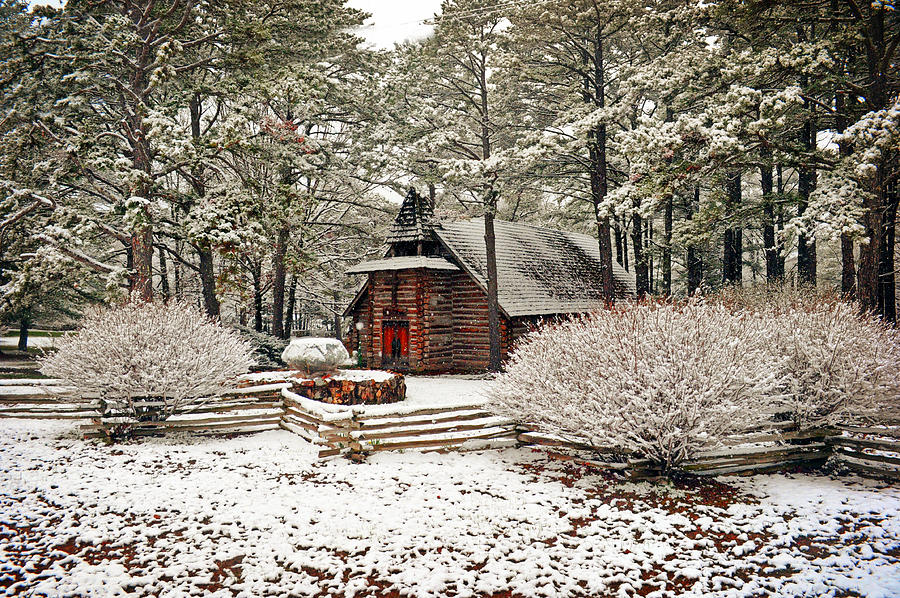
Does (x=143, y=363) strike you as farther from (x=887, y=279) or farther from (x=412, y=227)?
(x=887, y=279)

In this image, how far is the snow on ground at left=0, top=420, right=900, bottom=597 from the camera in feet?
18.2

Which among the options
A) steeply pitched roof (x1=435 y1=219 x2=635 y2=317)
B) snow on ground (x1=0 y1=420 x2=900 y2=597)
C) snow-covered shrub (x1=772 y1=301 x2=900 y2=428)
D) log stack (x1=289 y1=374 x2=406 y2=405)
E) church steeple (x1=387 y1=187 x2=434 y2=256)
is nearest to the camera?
snow on ground (x1=0 y1=420 x2=900 y2=597)

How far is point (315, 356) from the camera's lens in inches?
546

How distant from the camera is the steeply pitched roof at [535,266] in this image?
72.1 feet

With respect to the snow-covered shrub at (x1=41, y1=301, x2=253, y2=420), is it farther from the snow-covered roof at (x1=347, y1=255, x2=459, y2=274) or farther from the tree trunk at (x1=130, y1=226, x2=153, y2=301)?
the snow-covered roof at (x1=347, y1=255, x2=459, y2=274)

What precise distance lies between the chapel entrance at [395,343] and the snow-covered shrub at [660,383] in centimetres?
1284

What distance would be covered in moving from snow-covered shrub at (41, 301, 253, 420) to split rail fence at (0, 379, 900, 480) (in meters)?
0.57

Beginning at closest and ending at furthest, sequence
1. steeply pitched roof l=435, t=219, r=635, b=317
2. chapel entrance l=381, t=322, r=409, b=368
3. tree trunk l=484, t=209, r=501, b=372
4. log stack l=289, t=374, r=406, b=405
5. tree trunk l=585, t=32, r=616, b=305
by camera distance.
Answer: log stack l=289, t=374, r=406, b=405
tree trunk l=585, t=32, r=616, b=305
tree trunk l=484, t=209, r=501, b=372
steeply pitched roof l=435, t=219, r=635, b=317
chapel entrance l=381, t=322, r=409, b=368

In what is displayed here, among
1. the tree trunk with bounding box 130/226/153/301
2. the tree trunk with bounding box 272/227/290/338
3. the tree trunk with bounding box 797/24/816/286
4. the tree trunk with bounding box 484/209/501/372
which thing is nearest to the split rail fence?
the tree trunk with bounding box 130/226/153/301

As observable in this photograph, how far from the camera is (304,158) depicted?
21.0 meters

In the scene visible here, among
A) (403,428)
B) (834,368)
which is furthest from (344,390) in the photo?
(834,368)

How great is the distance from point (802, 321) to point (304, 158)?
60.5 ft

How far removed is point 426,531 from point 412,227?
16.6 meters

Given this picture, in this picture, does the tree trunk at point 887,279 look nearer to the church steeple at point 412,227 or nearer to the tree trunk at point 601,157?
the tree trunk at point 601,157
